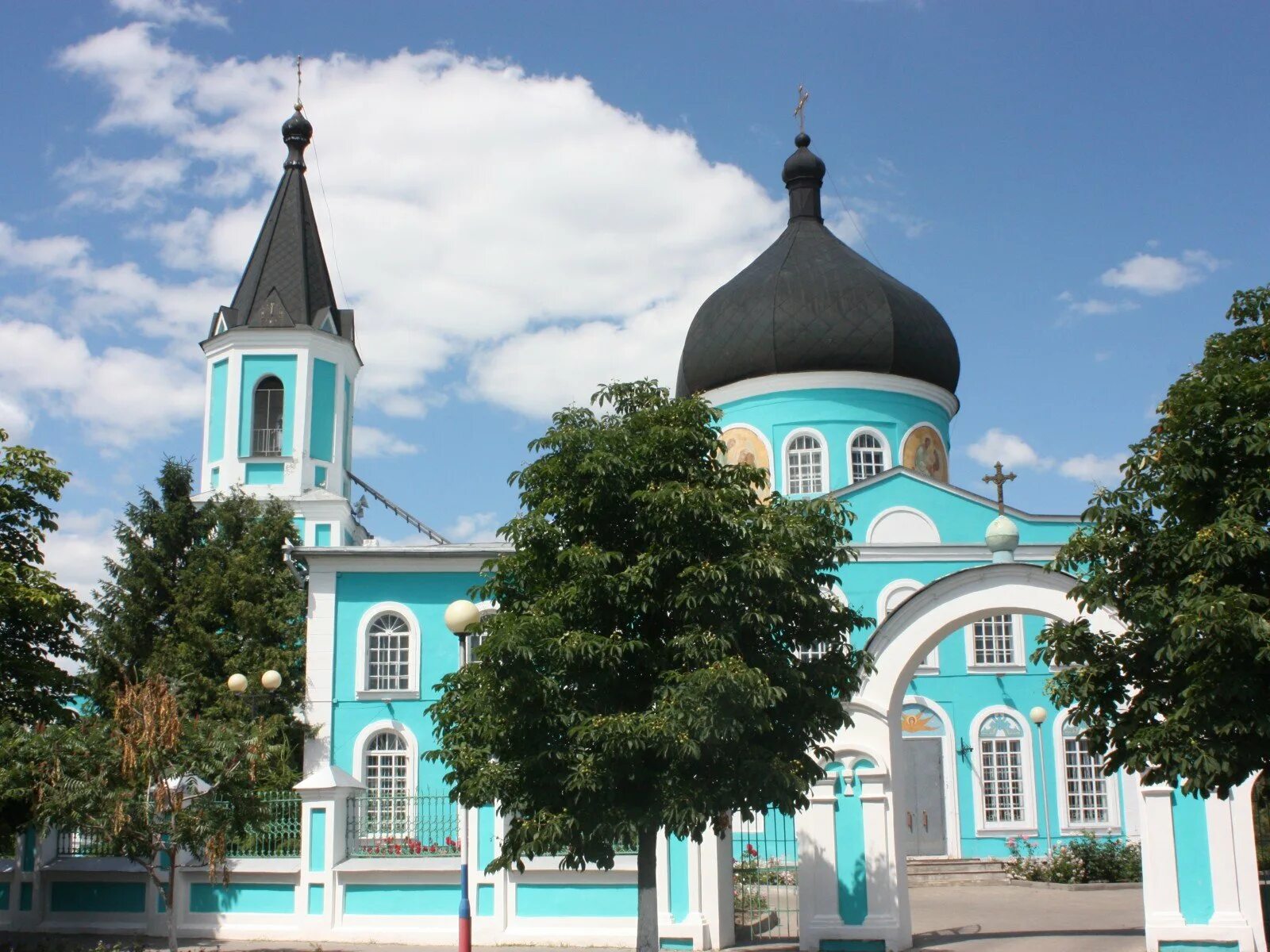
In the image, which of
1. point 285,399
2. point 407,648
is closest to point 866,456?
point 407,648

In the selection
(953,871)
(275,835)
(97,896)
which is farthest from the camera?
(953,871)

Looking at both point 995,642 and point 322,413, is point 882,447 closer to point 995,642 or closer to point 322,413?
point 995,642

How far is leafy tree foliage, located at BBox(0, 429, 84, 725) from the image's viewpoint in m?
16.4

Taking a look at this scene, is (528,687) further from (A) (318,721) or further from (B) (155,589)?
(B) (155,589)

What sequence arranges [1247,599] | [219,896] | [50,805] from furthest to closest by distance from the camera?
1. [219,896]
2. [50,805]
3. [1247,599]

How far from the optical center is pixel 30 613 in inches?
632

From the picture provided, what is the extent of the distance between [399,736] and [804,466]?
9704mm

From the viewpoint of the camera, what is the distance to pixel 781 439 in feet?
89.0

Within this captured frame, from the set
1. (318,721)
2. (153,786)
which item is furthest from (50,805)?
(318,721)

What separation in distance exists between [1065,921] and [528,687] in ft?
27.9

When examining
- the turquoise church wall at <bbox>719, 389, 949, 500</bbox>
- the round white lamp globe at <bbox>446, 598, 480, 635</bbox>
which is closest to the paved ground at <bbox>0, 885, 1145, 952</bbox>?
the round white lamp globe at <bbox>446, 598, 480, 635</bbox>

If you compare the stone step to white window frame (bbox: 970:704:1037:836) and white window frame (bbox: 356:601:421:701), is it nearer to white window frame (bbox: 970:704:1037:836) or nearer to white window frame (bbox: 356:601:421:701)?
white window frame (bbox: 970:704:1037:836)

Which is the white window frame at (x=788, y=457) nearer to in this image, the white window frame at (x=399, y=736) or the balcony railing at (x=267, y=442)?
the white window frame at (x=399, y=736)

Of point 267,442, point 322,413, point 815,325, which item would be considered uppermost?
point 815,325
